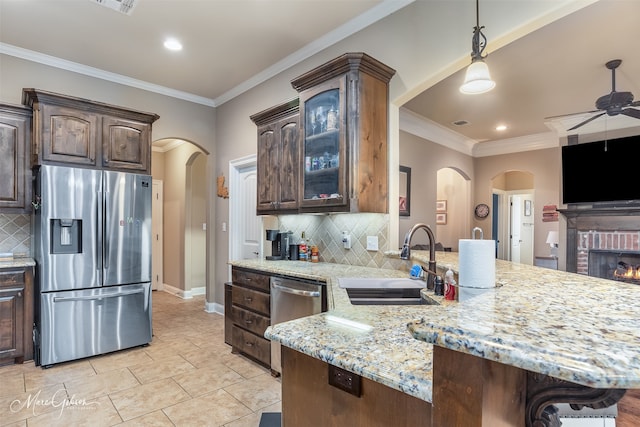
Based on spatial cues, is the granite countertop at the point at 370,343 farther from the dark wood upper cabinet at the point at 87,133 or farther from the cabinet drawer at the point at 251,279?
the dark wood upper cabinet at the point at 87,133

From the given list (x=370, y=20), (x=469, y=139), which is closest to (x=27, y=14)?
(x=370, y=20)

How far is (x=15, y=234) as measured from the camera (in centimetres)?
351

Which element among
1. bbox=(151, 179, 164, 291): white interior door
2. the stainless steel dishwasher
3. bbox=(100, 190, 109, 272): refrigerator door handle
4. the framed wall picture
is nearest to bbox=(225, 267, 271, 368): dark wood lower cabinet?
the stainless steel dishwasher

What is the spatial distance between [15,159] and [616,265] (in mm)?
7318

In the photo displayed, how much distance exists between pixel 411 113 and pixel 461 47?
2.82 metres

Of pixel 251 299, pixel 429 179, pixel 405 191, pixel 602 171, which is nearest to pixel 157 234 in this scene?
pixel 251 299

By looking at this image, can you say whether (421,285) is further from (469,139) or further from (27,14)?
(469,139)

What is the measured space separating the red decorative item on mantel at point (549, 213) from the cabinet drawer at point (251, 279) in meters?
5.87

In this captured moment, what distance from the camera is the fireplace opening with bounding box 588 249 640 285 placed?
463 cm

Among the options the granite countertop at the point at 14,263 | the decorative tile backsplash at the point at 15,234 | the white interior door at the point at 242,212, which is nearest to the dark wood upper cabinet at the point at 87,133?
the decorative tile backsplash at the point at 15,234

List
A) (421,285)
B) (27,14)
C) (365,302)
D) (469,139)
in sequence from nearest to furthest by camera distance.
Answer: (365,302) < (421,285) < (27,14) < (469,139)

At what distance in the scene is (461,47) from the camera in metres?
2.45

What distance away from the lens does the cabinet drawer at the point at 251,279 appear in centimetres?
302

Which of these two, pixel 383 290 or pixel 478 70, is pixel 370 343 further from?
pixel 478 70
